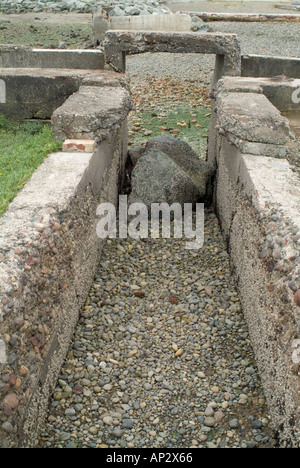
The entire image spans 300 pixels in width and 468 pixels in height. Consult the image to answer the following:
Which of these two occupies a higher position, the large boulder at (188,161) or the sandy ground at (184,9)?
the sandy ground at (184,9)

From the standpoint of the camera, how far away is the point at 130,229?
5379 mm

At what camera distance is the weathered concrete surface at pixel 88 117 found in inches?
179

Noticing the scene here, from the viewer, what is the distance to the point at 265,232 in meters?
3.44

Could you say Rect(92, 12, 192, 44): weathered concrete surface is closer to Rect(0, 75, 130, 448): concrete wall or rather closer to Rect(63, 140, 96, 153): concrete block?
Rect(0, 75, 130, 448): concrete wall

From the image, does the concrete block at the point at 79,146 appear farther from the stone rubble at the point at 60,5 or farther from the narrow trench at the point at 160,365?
the stone rubble at the point at 60,5

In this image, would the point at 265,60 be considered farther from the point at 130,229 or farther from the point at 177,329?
the point at 177,329

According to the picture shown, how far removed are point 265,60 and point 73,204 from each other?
4.27 m

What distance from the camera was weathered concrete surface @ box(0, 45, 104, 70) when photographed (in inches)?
278

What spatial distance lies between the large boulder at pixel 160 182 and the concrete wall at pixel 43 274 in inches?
33.7

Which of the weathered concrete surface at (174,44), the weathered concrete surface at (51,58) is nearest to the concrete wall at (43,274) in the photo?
the weathered concrete surface at (174,44)

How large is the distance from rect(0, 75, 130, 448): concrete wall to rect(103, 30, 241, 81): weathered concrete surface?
1.84 m


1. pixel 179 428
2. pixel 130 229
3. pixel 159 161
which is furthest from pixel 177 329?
pixel 159 161

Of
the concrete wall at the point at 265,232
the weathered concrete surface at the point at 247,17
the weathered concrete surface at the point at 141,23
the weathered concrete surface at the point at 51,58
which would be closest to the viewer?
the concrete wall at the point at 265,232

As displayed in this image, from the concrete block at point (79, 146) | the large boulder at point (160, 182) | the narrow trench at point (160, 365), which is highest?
the concrete block at point (79, 146)
